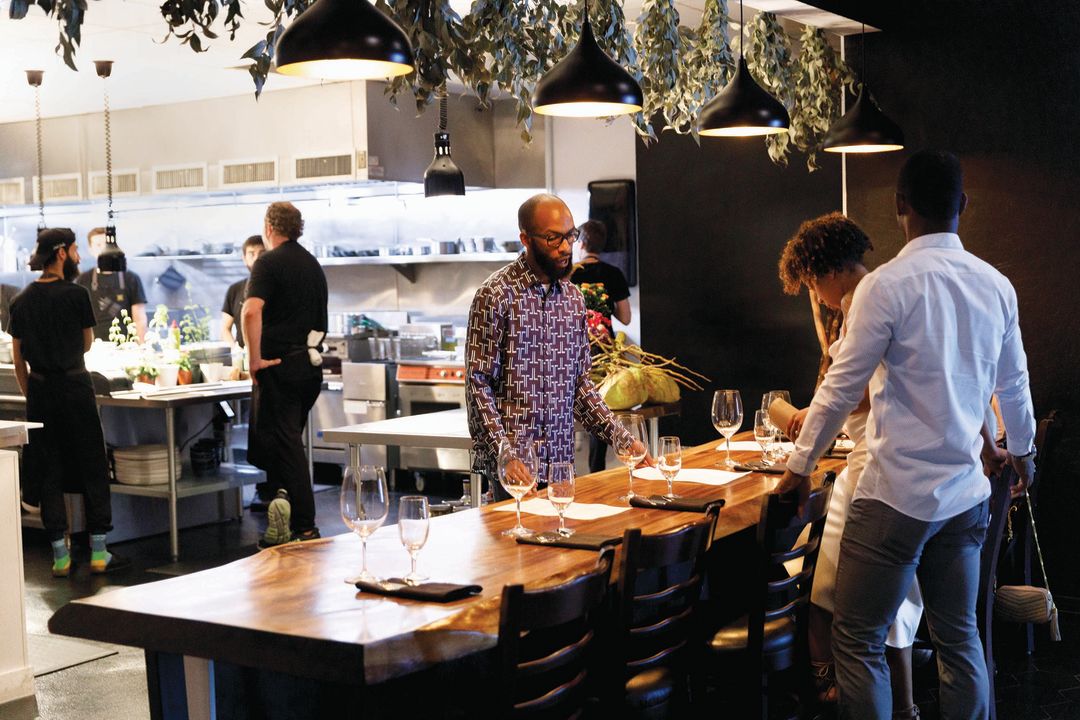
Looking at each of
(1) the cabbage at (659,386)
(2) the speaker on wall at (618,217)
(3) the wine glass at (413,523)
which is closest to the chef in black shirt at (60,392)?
(1) the cabbage at (659,386)

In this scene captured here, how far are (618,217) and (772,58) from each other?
3.43 metres

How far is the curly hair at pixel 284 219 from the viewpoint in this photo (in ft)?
23.6

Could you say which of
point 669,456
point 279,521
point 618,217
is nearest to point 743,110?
point 669,456

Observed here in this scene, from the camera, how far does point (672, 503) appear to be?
11.9ft

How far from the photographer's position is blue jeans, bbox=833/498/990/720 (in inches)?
128

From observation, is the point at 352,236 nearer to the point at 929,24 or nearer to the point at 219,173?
the point at 219,173

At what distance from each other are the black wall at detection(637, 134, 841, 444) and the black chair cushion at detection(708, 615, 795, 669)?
12.6ft

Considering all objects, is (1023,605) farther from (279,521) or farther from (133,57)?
(133,57)

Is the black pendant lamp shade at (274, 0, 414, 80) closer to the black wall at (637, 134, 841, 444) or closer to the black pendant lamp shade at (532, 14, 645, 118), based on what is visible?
the black pendant lamp shade at (532, 14, 645, 118)

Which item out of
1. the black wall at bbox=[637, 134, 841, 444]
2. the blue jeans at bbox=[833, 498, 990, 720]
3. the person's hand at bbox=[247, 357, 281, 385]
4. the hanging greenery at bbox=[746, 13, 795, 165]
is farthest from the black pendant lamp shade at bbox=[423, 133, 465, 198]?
the blue jeans at bbox=[833, 498, 990, 720]

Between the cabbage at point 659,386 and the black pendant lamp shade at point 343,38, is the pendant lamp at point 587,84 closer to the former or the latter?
the black pendant lamp shade at point 343,38

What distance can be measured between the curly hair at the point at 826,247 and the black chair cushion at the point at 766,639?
1167mm

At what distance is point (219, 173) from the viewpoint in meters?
10.5

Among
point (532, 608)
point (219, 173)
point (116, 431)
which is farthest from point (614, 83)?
point (219, 173)
